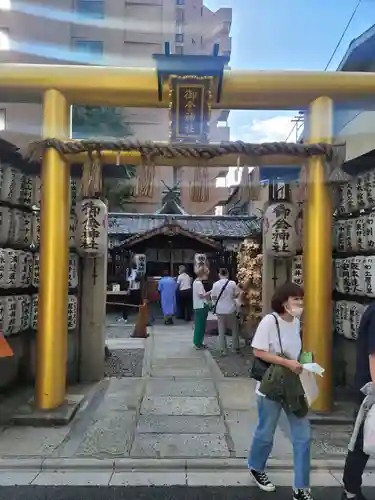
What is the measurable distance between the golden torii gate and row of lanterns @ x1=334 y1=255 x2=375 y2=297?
453 millimetres

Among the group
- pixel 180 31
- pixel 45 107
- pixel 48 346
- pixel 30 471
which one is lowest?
pixel 30 471

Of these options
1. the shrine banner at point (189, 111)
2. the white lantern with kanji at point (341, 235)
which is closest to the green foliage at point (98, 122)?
the shrine banner at point (189, 111)

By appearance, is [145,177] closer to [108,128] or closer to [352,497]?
[352,497]

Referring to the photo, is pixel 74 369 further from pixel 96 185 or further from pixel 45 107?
pixel 45 107

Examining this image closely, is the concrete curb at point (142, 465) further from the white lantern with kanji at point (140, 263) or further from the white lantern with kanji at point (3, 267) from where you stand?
the white lantern with kanji at point (140, 263)

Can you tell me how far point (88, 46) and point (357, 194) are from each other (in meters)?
33.2

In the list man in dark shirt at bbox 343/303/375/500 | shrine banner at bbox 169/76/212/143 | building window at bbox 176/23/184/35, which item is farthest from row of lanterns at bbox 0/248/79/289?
building window at bbox 176/23/184/35

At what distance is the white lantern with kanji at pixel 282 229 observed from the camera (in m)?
8.28

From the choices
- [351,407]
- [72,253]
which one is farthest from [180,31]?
[351,407]

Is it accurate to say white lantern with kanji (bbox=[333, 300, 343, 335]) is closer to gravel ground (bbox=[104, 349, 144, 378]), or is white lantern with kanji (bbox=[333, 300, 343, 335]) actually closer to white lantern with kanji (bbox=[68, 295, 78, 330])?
gravel ground (bbox=[104, 349, 144, 378])

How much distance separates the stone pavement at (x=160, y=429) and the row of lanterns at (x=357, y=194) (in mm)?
3229

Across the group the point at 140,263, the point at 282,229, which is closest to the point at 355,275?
the point at 282,229

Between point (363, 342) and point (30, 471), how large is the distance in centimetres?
352

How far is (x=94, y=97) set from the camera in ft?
23.0
